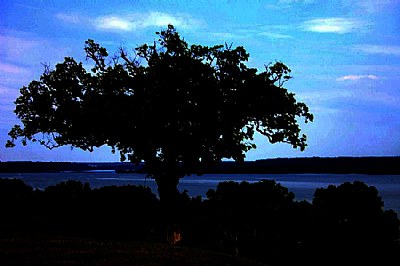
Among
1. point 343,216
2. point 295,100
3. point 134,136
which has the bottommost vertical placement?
point 343,216

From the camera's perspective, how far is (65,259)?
15680 mm

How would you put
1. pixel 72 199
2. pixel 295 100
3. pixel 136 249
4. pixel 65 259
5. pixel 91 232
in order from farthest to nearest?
pixel 72 199
pixel 295 100
pixel 91 232
pixel 136 249
pixel 65 259

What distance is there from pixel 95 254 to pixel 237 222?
15.4m

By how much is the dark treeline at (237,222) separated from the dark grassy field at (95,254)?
634 cm

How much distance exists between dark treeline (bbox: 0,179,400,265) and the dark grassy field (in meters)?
6.34

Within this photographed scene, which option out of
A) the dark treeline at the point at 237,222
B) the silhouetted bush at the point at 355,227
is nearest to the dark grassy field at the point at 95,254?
the dark treeline at the point at 237,222

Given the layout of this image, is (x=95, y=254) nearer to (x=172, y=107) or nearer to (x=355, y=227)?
(x=172, y=107)

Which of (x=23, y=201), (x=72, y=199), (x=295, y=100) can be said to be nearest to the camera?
(x=295, y=100)

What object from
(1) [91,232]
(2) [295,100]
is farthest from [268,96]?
(1) [91,232]

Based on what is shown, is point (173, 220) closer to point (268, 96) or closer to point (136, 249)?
point (268, 96)

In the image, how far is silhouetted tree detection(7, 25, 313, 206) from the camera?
91.1ft

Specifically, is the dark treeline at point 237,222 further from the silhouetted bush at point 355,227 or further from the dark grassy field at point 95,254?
the dark grassy field at point 95,254

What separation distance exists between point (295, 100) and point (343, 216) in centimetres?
1047

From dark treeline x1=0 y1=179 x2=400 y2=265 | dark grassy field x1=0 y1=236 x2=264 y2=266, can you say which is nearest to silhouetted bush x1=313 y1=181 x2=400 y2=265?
dark treeline x1=0 y1=179 x2=400 y2=265
